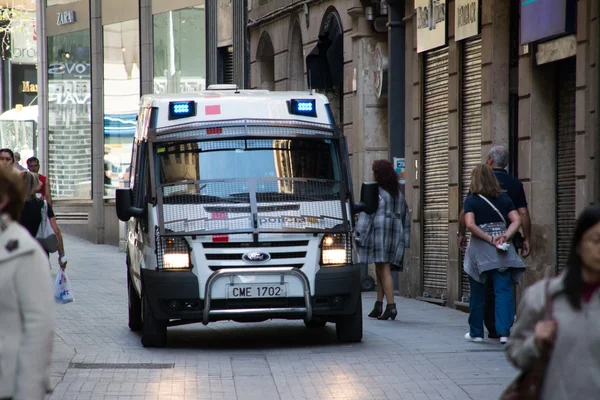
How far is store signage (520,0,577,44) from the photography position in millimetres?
12711

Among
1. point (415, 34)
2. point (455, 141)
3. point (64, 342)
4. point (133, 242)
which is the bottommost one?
point (64, 342)

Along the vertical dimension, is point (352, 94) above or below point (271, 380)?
above

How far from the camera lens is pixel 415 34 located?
17797 mm

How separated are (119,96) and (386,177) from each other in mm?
18232

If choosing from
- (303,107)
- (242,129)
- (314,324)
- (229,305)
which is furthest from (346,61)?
(229,305)

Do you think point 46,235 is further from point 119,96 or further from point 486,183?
point 119,96

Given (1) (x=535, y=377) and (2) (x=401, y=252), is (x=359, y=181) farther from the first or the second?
(1) (x=535, y=377)

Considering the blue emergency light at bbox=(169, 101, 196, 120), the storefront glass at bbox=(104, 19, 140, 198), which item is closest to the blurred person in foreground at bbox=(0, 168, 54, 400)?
the blue emergency light at bbox=(169, 101, 196, 120)

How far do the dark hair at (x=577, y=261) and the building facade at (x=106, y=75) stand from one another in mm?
23560

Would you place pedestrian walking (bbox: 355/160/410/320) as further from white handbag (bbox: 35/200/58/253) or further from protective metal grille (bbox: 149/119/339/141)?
white handbag (bbox: 35/200/58/253)

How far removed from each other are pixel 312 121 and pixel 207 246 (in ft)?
5.43

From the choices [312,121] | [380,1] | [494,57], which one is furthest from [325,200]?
[380,1]

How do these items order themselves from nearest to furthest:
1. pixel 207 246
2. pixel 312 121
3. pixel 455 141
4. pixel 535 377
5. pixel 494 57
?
1. pixel 535 377
2. pixel 207 246
3. pixel 312 121
4. pixel 494 57
5. pixel 455 141

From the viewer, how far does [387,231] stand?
1395cm
